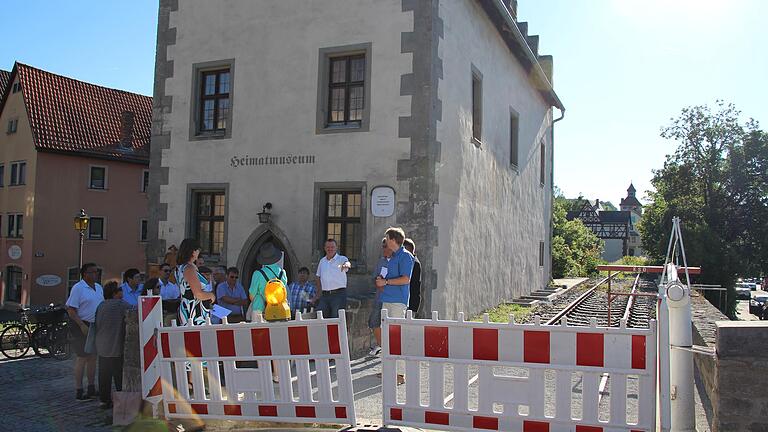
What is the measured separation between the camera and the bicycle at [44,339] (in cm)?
1186

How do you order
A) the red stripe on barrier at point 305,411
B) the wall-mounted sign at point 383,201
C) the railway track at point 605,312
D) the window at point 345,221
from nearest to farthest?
1. the red stripe on barrier at point 305,411
2. the wall-mounted sign at point 383,201
3. the window at point 345,221
4. the railway track at point 605,312

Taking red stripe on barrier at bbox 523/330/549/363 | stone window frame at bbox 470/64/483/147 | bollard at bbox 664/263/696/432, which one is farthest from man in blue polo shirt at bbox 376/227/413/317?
stone window frame at bbox 470/64/483/147

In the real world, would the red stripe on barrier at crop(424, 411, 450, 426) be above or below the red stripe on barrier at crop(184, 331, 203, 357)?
below

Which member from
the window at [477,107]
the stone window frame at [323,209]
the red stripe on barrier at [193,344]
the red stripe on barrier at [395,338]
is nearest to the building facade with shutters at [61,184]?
the stone window frame at [323,209]

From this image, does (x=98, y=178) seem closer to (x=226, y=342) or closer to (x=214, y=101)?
(x=214, y=101)

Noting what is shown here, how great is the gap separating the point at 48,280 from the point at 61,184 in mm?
4571

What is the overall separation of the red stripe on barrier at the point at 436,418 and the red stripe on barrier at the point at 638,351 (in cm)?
150

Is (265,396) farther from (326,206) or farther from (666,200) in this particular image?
(666,200)

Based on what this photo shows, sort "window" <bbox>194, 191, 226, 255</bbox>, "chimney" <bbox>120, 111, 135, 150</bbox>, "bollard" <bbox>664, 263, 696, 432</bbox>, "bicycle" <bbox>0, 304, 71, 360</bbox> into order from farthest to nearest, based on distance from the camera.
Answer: "chimney" <bbox>120, 111, 135, 150</bbox> → "window" <bbox>194, 191, 226, 255</bbox> → "bicycle" <bbox>0, 304, 71, 360</bbox> → "bollard" <bbox>664, 263, 696, 432</bbox>

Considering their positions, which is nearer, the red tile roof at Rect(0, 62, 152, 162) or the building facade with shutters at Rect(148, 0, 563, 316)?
the building facade with shutters at Rect(148, 0, 563, 316)

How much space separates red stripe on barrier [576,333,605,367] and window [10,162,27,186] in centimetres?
3153

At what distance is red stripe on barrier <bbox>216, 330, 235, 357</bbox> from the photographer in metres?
5.78

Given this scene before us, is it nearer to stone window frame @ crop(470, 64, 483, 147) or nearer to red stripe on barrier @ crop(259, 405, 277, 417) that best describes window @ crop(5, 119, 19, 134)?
stone window frame @ crop(470, 64, 483, 147)

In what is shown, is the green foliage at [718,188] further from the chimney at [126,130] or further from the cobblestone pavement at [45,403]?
the cobblestone pavement at [45,403]
